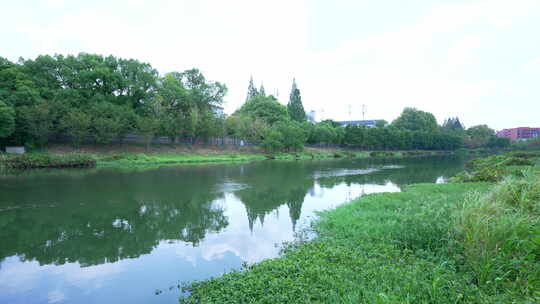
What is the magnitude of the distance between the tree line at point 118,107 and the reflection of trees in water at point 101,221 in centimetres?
2028

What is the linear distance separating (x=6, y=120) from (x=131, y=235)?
95.7 ft

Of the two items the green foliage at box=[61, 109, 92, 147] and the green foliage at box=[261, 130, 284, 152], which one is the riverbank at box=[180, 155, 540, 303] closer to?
the green foliage at box=[61, 109, 92, 147]

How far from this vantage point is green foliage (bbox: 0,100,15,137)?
27.3 m

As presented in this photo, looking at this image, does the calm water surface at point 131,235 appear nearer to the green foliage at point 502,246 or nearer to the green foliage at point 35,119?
the green foliage at point 502,246

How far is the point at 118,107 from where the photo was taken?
36844mm

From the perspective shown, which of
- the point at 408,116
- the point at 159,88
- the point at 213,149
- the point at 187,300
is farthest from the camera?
the point at 408,116

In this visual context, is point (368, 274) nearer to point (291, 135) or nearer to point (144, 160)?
point (144, 160)

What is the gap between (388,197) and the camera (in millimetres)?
11484

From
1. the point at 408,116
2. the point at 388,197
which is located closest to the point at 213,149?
the point at 388,197

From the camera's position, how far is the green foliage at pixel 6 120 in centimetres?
2731

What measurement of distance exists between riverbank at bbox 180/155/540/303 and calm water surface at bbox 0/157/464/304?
137cm

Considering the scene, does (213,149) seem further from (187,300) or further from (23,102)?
(187,300)

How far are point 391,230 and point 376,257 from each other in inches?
62.3

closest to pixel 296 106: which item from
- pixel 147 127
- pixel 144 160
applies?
pixel 147 127
